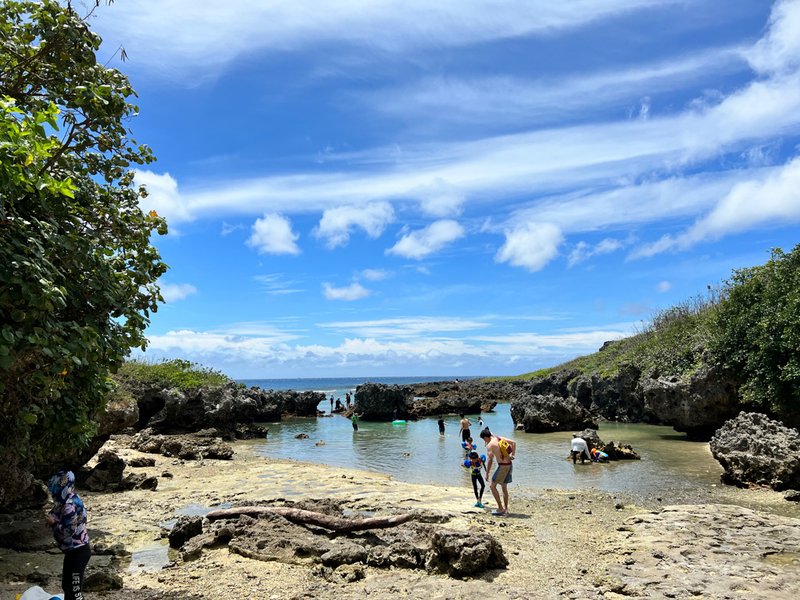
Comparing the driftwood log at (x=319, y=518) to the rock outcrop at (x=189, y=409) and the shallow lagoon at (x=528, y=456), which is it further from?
the rock outcrop at (x=189, y=409)

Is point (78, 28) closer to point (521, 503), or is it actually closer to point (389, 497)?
point (389, 497)

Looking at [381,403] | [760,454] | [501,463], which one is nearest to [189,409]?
[381,403]

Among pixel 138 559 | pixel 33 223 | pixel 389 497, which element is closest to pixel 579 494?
pixel 389 497

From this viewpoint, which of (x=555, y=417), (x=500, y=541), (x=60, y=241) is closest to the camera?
(x=60, y=241)

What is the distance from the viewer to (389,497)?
14.3 m

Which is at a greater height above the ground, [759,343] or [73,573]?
[759,343]

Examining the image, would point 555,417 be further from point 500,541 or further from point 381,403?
point 500,541

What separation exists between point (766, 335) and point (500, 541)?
1692 centimetres

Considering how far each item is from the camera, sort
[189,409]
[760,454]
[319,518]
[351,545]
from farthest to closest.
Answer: [189,409]
[760,454]
[319,518]
[351,545]

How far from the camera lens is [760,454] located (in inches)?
610

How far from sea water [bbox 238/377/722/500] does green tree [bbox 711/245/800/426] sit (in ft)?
11.7

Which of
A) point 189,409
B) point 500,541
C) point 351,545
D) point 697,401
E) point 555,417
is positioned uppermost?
point 697,401

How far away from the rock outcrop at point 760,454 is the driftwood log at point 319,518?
36.0ft

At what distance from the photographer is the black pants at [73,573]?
6859mm
